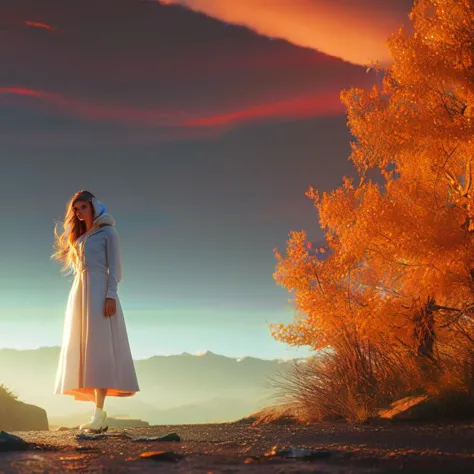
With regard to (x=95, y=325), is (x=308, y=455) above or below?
below

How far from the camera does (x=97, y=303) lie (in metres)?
7.50

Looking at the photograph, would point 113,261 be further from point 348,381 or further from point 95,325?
point 348,381

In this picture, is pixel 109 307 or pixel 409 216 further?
pixel 409 216

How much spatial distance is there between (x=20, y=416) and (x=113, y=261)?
47.7ft

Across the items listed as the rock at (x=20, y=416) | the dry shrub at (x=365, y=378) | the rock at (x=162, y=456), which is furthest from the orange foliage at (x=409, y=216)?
the rock at (x=20, y=416)

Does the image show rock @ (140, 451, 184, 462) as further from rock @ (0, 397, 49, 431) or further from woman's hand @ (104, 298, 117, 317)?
rock @ (0, 397, 49, 431)

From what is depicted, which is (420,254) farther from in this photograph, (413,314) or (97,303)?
(97,303)

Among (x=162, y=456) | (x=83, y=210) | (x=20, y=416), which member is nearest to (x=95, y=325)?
(x=83, y=210)

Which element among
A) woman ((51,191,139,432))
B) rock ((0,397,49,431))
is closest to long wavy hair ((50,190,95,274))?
woman ((51,191,139,432))

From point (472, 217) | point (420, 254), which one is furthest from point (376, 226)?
point (472, 217)

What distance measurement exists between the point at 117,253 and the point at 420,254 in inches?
213

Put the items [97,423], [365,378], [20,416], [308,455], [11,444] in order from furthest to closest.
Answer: [20,416]
[365,378]
[97,423]
[11,444]
[308,455]

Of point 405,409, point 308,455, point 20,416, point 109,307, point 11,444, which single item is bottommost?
point 308,455

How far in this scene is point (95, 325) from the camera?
7465 millimetres
